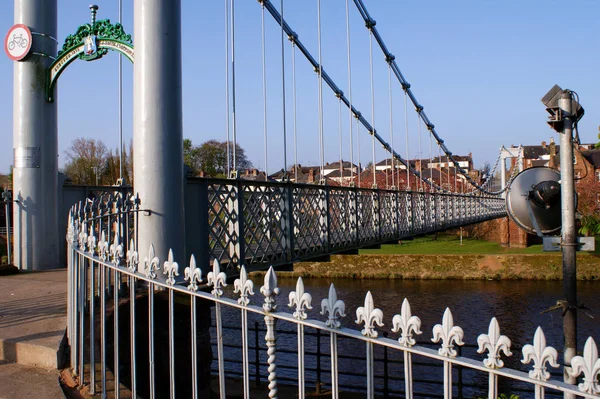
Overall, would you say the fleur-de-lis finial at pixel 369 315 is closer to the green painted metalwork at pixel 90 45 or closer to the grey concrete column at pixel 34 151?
the green painted metalwork at pixel 90 45

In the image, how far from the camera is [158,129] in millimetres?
5930

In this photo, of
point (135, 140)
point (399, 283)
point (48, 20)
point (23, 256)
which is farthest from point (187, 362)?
point (399, 283)

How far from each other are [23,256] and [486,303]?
23.5m

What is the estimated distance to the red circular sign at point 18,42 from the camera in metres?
9.55

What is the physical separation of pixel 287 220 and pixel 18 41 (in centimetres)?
552

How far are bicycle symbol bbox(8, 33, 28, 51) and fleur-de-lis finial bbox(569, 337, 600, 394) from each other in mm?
10079

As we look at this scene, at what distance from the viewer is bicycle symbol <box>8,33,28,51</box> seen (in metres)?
9.55

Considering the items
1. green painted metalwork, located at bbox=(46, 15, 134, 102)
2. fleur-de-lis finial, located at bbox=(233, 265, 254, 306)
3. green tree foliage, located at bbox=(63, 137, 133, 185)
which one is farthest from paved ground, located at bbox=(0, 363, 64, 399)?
green tree foliage, located at bbox=(63, 137, 133, 185)

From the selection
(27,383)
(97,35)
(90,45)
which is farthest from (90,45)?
(27,383)

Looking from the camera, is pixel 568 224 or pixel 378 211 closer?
pixel 568 224

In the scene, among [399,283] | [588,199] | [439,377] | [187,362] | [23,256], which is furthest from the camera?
[588,199]

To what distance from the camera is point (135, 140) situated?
19.6 feet

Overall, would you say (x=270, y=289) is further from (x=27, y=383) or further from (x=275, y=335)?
(x=27, y=383)

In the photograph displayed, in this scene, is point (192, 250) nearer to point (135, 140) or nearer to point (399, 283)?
point (135, 140)
